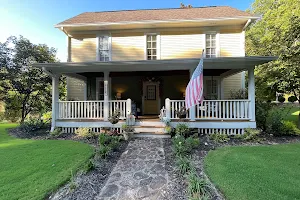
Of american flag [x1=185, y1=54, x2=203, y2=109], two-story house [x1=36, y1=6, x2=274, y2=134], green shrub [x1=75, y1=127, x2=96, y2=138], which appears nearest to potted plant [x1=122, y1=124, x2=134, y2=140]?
two-story house [x1=36, y1=6, x2=274, y2=134]

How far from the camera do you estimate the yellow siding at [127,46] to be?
9508 millimetres

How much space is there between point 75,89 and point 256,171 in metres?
9.81

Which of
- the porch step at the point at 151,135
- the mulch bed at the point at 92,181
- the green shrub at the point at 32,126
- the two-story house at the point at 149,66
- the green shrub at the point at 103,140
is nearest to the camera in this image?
the mulch bed at the point at 92,181

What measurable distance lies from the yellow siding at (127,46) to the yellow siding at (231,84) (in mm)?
5405

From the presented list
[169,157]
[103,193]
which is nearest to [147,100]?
[169,157]

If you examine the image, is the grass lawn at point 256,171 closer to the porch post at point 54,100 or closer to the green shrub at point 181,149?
the green shrub at point 181,149

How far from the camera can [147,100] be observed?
1047 centimetres

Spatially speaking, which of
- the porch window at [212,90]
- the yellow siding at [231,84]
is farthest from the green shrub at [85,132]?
the yellow siding at [231,84]

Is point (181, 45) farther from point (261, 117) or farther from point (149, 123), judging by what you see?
point (261, 117)

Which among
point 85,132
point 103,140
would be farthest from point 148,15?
point 103,140

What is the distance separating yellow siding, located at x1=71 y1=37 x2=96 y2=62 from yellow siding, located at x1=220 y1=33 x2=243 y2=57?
24.3ft

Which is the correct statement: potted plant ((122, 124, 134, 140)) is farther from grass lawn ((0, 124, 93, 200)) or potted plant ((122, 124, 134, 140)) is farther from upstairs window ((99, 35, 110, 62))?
upstairs window ((99, 35, 110, 62))

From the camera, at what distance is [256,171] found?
3760 millimetres

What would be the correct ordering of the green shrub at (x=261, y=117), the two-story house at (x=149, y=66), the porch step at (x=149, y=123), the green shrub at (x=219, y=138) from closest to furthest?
the green shrub at (x=219, y=138) → the two-story house at (x=149, y=66) → the porch step at (x=149, y=123) → the green shrub at (x=261, y=117)
